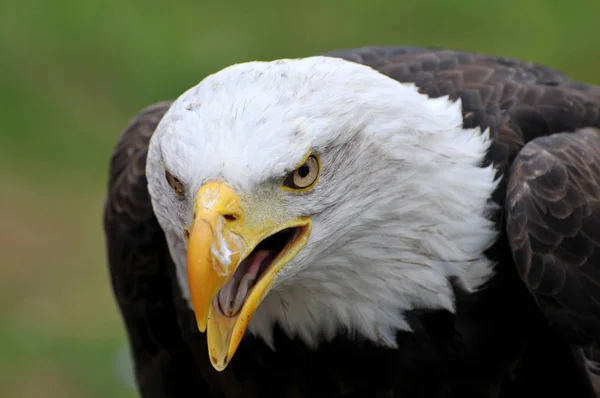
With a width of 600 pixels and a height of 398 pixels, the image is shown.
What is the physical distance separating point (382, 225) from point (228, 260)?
1.96ft

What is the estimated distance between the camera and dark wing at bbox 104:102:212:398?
4.14m

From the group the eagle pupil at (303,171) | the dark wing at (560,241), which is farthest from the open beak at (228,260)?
the dark wing at (560,241)

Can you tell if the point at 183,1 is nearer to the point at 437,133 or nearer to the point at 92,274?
the point at 92,274

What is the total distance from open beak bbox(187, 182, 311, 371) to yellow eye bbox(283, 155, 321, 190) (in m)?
0.09

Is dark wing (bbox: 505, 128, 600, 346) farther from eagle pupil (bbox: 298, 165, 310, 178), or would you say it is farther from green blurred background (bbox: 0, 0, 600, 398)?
green blurred background (bbox: 0, 0, 600, 398)

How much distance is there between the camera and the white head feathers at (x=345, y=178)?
304cm

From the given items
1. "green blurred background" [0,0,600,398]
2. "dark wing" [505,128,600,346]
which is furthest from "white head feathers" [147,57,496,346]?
"green blurred background" [0,0,600,398]

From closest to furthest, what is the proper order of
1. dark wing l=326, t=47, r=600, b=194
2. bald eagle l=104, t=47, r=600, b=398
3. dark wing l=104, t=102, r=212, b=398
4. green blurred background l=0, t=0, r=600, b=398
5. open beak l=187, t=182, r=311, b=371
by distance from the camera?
open beak l=187, t=182, r=311, b=371 < bald eagle l=104, t=47, r=600, b=398 < dark wing l=326, t=47, r=600, b=194 < dark wing l=104, t=102, r=212, b=398 < green blurred background l=0, t=0, r=600, b=398

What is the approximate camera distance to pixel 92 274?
7.35m

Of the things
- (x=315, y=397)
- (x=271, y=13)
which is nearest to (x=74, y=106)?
(x=271, y=13)

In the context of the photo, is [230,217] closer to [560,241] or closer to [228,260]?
[228,260]

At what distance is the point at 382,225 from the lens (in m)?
3.38

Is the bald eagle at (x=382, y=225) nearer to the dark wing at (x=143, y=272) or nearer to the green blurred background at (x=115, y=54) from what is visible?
the dark wing at (x=143, y=272)

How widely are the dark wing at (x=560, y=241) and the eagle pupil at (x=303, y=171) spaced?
26.5 inches
